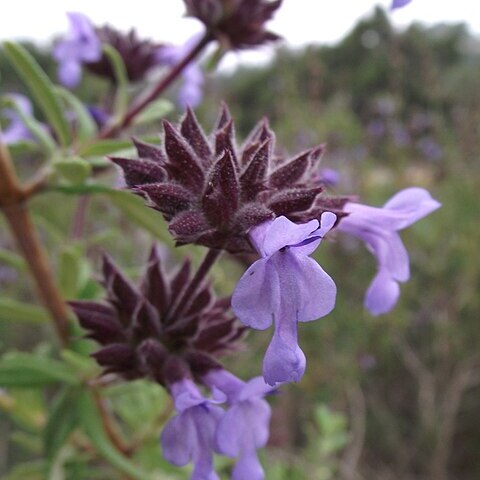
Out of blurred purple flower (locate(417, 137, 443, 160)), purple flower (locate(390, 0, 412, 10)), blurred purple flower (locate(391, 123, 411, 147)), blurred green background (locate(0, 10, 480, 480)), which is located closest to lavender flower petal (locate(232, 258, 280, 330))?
purple flower (locate(390, 0, 412, 10))

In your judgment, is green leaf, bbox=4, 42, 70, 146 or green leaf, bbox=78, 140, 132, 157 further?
green leaf, bbox=4, 42, 70, 146

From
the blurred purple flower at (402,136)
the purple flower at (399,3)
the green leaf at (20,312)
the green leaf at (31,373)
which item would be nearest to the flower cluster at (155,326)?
the green leaf at (31,373)

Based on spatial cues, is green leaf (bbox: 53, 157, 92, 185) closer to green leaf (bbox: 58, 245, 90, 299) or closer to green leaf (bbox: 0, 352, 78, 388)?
green leaf (bbox: 58, 245, 90, 299)

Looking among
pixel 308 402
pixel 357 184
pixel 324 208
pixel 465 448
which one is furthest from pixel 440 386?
pixel 324 208

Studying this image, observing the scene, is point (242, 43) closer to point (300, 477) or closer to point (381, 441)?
point (300, 477)

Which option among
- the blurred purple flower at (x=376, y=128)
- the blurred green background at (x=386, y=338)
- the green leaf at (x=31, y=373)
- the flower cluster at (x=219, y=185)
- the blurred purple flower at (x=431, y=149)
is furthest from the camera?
the blurred purple flower at (x=376, y=128)

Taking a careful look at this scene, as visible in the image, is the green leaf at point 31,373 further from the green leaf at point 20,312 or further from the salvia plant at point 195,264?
the green leaf at point 20,312
